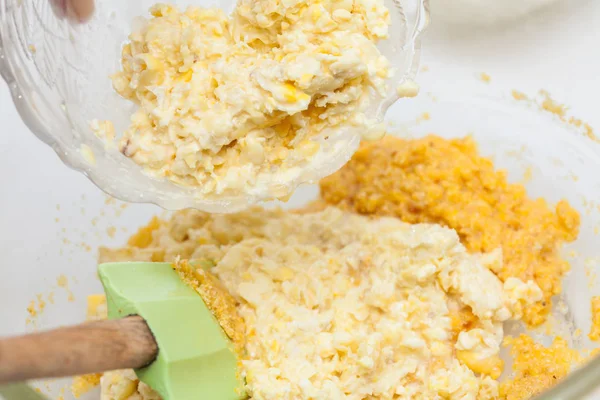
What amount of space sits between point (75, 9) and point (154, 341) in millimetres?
864

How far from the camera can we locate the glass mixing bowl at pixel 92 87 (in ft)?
4.62

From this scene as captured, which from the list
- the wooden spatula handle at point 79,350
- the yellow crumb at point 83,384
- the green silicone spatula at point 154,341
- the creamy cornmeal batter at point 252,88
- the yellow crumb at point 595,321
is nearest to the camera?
the wooden spatula handle at point 79,350

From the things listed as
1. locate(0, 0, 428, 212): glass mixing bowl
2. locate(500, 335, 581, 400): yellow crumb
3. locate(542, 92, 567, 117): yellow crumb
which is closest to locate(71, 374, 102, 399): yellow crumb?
locate(0, 0, 428, 212): glass mixing bowl

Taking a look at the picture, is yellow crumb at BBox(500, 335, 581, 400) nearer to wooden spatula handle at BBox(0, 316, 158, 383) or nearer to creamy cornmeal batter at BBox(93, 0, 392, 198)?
creamy cornmeal batter at BBox(93, 0, 392, 198)

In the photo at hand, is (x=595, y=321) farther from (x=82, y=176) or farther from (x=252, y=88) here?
(x=82, y=176)

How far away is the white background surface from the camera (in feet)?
6.13

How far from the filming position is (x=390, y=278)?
1.73 metres

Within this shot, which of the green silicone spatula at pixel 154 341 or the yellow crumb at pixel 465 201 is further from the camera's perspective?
the yellow crumb at pixel 465 201

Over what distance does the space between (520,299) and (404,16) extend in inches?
33.5

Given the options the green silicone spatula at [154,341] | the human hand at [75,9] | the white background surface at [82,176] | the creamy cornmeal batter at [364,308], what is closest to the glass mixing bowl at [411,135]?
the white background surface at [82,176]

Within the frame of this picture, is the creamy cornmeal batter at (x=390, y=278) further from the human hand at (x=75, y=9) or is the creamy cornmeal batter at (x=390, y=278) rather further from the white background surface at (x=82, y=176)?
the human hand at (x=75, y=9)

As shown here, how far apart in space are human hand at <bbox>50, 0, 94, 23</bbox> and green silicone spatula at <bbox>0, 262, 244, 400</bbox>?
64cm

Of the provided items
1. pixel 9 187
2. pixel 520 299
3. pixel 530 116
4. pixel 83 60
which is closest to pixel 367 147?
pixel 530 116

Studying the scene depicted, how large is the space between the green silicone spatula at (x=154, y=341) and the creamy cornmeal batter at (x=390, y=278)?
73 mm
